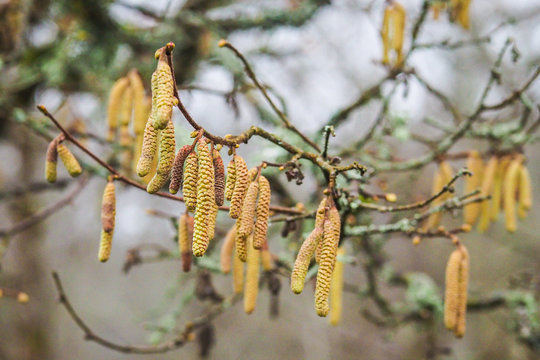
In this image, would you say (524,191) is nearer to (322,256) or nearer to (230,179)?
(322,256)

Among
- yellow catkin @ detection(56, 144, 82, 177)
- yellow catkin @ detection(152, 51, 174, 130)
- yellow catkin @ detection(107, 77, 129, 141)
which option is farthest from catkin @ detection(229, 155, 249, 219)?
yellow catkin @ detection(107, 77, 129, 141)

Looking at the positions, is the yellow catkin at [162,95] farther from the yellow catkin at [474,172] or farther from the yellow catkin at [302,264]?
the yellow catkin at [474,172]

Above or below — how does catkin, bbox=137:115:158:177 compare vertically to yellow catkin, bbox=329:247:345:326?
above

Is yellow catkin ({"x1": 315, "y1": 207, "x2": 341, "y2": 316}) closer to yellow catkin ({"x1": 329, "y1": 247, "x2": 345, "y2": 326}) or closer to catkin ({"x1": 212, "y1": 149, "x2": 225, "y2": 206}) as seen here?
catkin ({"x1": 212, "y1": 149, "x2": 225, "y2": 206})

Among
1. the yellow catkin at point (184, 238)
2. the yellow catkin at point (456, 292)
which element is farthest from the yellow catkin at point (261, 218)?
the yellow catkin at point (456, 292)

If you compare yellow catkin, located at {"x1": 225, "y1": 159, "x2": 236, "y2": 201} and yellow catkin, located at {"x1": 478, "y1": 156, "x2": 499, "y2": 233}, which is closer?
yellow catkin, located at {"x1": 225, "y1": 159, "x2": 236, "y2": 201}

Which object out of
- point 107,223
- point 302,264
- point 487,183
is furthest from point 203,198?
point 487,183
